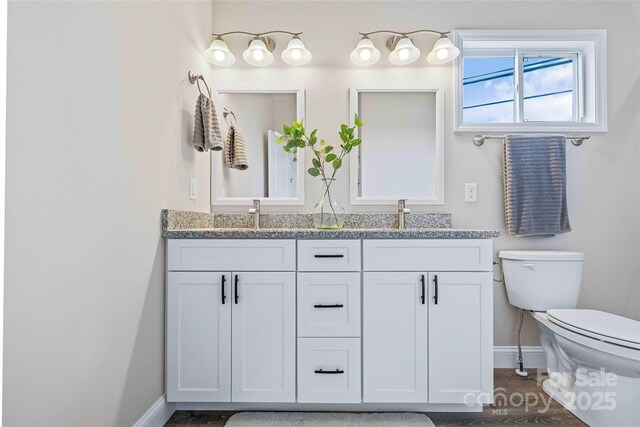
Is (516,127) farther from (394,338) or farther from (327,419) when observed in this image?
(327,419)

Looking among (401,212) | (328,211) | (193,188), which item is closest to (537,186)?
(401,212)

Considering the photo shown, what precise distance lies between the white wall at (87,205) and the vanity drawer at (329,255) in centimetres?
62

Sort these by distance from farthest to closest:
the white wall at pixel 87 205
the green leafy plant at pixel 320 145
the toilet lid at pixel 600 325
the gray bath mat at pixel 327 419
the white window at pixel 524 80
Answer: the white window at pixel 524 80 < the green leafy plant at pixel 320 145 < the gray bath mat at pixel 327 419 < the toilet lid at pixel 600 325 < the white wall at pixel 87 205

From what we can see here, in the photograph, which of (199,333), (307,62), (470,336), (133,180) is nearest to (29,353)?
(133,180)

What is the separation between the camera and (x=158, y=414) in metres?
1.50

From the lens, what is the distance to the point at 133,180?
1312 millimetres

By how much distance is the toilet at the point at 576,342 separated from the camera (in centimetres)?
144

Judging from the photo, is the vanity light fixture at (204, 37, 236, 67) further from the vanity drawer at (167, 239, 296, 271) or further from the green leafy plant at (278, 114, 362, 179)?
the vanity drawer at (167, 239, 296, 271)

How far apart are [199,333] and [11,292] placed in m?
0.84

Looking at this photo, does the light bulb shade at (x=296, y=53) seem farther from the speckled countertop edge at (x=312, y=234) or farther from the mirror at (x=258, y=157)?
the speckled countertop edge at (x=312, y=234)

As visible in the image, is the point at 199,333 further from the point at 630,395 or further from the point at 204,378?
the point at 630,395

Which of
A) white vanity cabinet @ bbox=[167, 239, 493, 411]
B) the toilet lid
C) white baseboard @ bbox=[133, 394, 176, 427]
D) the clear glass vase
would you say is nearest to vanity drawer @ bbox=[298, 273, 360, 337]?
white vanity cabinet @ bbox=[167, 239, 493, 411]

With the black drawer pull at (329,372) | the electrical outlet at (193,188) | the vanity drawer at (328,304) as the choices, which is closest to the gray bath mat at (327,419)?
the black drawer pull at (329,372)

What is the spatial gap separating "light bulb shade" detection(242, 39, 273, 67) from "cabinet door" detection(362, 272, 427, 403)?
136 cm
